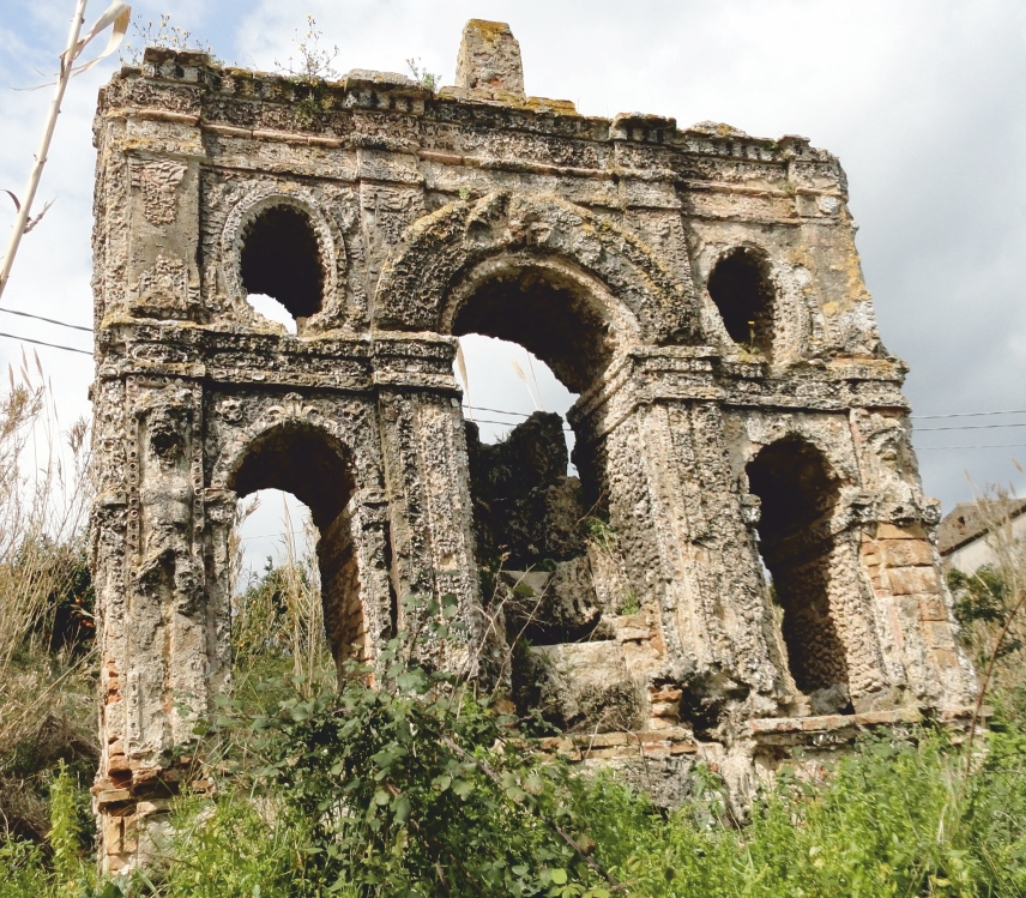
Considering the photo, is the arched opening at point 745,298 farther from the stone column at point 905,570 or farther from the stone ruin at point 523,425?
the stone column at point 905,570

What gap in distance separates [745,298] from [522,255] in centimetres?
268

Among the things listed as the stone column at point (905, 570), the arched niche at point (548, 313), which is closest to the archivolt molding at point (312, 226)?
the arched niche at point (548, 313)

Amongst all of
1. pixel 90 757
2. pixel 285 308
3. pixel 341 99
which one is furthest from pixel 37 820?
pixel 341 99

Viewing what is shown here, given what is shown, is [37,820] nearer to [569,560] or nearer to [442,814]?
[569,560]

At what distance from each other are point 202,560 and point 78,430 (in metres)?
4.43

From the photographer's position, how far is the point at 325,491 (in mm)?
9242

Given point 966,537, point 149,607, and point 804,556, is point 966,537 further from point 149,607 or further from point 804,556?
point 149,607

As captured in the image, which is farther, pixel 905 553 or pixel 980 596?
pixel 980 596

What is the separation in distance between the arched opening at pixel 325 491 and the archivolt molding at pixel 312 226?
105 cm

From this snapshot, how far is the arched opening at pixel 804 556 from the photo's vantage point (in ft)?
32.9

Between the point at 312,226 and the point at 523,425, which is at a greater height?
the point at 312,226

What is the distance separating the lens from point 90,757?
34.3 feet

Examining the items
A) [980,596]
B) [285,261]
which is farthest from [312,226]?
[980,596]

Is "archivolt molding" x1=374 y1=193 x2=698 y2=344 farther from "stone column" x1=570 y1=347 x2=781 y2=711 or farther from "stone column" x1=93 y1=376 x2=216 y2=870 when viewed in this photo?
"stone column" x1=93 y1=376 x2=216 y2=870
